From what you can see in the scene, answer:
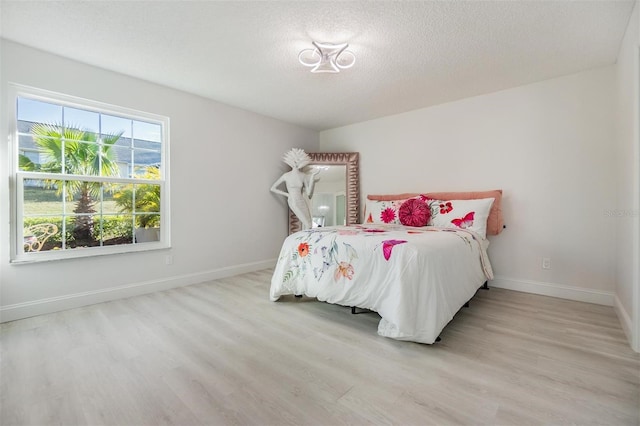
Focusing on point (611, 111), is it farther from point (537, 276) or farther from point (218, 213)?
point (218, 213)

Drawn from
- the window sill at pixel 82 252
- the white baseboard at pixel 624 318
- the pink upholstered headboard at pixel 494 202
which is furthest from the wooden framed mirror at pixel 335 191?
the white baseboard at pixel 624 318

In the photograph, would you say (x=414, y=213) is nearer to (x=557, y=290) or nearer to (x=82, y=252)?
(x=557, y=290)

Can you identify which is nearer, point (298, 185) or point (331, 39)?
point (331, 39)

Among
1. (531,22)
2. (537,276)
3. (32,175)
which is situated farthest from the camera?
(537,276)

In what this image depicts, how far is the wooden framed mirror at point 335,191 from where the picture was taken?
4.71 metres

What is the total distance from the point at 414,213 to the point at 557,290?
1.69m

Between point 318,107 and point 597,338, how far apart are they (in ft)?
12.3

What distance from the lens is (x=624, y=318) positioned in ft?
7.31

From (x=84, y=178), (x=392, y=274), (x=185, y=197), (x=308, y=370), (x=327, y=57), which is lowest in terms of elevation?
(x=308, y=370)

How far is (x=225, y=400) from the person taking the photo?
1.39 meters

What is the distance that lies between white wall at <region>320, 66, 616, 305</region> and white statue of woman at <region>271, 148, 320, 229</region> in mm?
1695

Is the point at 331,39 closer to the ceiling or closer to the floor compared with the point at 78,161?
closer to the ceiling

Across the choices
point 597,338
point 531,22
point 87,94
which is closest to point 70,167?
point 87,94

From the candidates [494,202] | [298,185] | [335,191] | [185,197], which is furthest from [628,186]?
[185,197]
